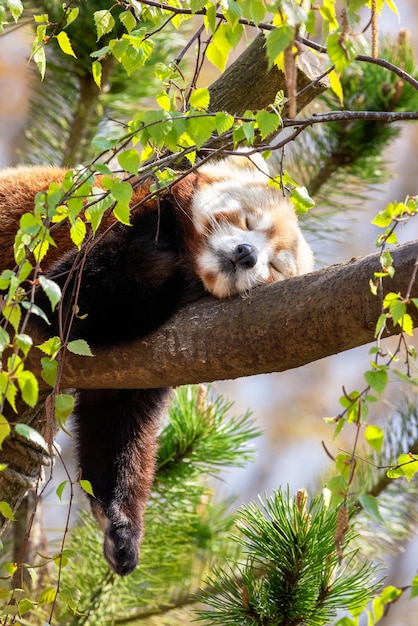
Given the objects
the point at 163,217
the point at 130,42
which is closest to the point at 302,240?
the point at 163,217

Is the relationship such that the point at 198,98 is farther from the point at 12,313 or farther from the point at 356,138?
the point at 356,138

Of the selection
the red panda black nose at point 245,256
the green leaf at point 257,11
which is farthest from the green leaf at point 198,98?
the red panda black nose at point 245,256

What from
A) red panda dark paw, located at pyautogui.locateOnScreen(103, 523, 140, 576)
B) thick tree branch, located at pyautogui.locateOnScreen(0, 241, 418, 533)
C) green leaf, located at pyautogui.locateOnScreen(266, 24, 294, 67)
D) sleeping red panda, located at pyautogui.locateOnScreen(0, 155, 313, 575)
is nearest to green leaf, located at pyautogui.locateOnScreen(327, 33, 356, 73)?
green leaf, located at pyautogui.locateOnScreen(266, 24, 294, 67)

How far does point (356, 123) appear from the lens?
3395 millimetres

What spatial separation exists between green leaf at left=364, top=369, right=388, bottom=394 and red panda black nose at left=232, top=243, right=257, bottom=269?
4.19ft

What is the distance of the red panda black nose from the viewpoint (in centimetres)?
259

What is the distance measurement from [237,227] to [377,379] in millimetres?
1582

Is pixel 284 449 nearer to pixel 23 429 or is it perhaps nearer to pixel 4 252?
pixel 4 252

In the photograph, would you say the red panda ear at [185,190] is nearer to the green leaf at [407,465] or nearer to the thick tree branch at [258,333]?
the thick tree branch at [258,333]

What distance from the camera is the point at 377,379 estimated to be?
1.32 meters

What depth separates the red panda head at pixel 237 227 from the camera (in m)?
2.62

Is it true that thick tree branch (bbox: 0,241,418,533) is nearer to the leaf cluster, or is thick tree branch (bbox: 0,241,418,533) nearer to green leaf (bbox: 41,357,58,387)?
green leaf (bbox: 41,357,58,387)

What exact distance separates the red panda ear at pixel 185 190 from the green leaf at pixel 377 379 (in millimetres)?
1584

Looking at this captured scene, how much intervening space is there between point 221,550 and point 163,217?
1.34 meters
